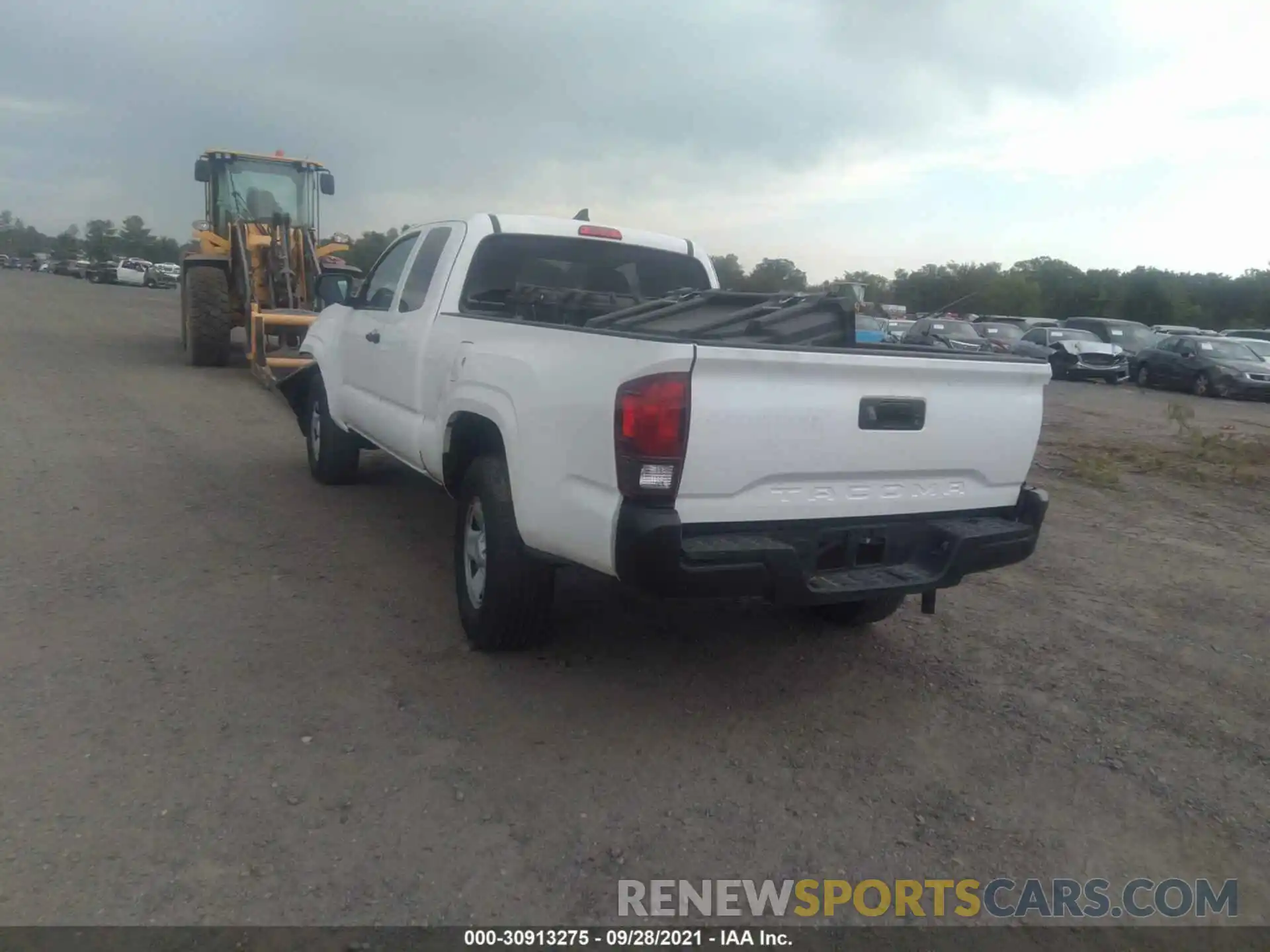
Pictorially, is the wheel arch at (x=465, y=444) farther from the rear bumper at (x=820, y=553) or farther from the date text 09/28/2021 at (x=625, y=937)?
the date text 09/28/2021 at (x=625, y=937)

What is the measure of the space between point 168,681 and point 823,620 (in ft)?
10.3

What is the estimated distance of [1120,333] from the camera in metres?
27.6

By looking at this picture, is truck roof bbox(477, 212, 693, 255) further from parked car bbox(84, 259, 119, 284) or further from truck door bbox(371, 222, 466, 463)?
parked car bbox(84, 259, 119, 284)

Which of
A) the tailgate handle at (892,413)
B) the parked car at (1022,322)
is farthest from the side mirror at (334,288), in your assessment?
the parked car at (1022,322)

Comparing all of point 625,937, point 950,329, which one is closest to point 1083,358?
point 950,329

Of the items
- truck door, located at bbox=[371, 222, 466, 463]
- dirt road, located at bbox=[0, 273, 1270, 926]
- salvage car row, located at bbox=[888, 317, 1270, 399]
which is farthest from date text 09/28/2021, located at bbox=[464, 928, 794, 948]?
salvage car row, located at bbox=[888, 317, 1270, 399]

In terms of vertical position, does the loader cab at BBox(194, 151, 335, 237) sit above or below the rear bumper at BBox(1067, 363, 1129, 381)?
above

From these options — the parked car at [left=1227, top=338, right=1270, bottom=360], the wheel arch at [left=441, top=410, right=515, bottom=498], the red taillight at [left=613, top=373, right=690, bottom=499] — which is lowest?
the wheel arch at [left=441, top=410, right=515, bottom=498]

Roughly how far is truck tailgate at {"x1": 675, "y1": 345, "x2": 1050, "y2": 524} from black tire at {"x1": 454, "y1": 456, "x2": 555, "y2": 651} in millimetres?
1020

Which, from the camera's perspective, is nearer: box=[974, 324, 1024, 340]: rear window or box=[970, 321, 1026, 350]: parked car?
box=[970, 321, 1026, 350]: parked car

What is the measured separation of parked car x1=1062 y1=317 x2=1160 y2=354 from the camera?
27094 millimetres

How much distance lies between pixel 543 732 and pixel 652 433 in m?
1.32

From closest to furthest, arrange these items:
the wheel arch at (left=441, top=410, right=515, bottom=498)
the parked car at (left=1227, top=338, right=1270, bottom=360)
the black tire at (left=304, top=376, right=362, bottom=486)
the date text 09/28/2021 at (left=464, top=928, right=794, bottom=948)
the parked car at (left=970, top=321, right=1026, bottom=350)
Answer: the date text 09/28/2021 at (left=464, top=928, right=794, bottom=948) → the wheel arch at (left=441, top=410, right=515, bottom=498) → the black tire at (left=304, top=376, right=362, bottom=486) → the parked car at (left=1227, top=338, right=1270, bottom=360) → the parked car at (left=970, top=321, right=1026, bottom=350)

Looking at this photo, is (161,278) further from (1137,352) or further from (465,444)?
(465,444)
